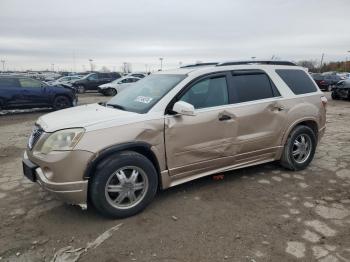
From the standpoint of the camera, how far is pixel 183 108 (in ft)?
12.9

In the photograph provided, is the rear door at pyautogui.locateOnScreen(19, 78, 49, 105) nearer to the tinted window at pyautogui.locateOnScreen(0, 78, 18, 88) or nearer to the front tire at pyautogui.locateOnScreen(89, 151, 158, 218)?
the tinted window at pyautogui.locateOnScreen(0, 78, 18, 88)

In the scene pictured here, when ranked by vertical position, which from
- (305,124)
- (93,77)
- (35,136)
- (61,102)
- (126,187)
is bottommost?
(61,102)

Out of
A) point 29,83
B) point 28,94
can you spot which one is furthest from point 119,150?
point 29,83

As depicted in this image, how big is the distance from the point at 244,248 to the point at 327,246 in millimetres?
797

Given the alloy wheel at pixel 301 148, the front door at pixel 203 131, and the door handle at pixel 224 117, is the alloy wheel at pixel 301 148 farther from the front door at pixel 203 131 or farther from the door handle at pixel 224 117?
the door handle at pixel 224 117

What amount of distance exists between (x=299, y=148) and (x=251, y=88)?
4.44ft

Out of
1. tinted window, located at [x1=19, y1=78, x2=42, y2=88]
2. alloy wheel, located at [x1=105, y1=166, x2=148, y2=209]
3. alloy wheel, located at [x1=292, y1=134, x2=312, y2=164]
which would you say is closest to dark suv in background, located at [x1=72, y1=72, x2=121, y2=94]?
tinted window, located at [x1=19, y1=78, x2=42, y2=88]

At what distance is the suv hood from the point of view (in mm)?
3715

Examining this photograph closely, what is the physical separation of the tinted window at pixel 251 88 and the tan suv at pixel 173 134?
2 centimetres

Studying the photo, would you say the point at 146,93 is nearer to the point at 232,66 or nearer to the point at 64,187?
the point at 232,66

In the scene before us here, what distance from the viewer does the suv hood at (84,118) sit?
3.71 meters

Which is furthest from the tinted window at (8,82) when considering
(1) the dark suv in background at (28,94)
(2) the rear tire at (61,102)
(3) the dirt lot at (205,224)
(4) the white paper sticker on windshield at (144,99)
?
(4) the white paper sticker on windshield at (144,99)

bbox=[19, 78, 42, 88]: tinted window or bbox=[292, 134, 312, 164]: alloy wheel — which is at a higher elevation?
bbox=[19, 78, 42, 88]: tinted window

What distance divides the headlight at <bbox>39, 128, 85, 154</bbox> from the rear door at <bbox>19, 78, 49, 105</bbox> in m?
11.2
